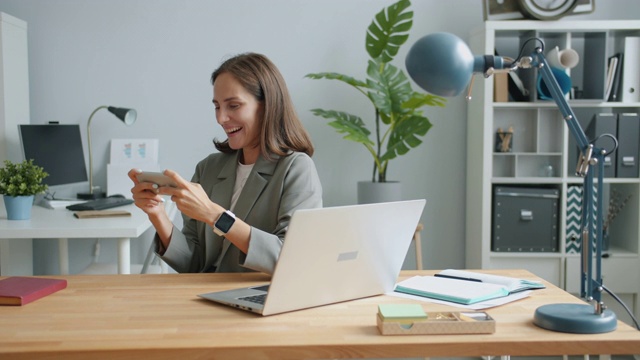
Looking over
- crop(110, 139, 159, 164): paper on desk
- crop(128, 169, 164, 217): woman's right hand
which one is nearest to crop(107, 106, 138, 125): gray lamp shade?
crop(110, 139, 159, 164): paper on desk

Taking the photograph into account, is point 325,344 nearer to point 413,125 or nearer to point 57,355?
point 57,355

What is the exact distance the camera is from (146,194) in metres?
1.97

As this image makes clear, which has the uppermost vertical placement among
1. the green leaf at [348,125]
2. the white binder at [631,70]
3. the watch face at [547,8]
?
the watch face at [547,8]

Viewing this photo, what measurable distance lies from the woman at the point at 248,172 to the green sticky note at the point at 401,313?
658 millimetres

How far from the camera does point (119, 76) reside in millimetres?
4191

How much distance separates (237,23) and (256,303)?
112 inches

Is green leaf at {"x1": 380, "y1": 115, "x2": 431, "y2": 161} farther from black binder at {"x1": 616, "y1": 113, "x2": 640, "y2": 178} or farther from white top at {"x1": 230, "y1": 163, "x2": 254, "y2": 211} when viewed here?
white top at {"x1": 230, "y1": 163, "x2": 254, "y2": 211}

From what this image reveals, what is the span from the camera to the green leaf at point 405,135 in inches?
150

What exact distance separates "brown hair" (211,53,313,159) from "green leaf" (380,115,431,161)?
1553 mm

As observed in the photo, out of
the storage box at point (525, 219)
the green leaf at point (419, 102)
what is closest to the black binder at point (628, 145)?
the storage box at point (525, 219)

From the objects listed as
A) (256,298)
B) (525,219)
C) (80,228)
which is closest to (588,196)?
(256,298)

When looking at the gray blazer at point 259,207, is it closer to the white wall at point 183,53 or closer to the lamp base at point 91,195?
the lamp base at point 91,195

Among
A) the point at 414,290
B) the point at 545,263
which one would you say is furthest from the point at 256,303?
the point at 545,263

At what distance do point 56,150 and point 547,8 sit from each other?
266 cm
